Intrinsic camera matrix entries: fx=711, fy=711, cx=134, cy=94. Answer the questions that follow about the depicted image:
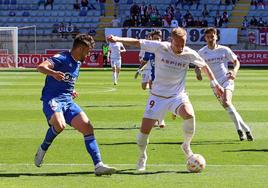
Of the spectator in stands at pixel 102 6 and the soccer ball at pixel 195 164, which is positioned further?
the spectator in stands at pixel 102 6

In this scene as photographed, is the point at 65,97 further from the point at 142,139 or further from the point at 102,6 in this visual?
the point at 102,6

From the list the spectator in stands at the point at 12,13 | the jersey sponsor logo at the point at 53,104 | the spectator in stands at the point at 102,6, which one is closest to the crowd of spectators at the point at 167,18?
the spectator in stands at the point at 102,6

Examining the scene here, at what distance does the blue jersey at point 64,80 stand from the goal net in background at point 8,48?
36053mm

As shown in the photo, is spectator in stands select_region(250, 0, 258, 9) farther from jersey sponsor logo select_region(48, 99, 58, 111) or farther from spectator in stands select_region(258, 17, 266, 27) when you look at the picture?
jersey sponsor logo select_region(48, 99, 58, 111)

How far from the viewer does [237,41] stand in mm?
51969

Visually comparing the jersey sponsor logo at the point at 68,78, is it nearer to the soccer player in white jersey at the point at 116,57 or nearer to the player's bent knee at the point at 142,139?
the player's bent knee at the point at 142,139

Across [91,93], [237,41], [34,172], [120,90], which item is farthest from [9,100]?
[237,41]

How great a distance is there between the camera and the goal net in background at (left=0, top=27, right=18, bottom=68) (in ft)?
152

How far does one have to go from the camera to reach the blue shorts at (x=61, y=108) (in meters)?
10.4

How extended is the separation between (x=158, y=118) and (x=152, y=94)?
0.40 meters

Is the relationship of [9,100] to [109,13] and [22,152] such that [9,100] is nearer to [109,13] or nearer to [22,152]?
[22,152]

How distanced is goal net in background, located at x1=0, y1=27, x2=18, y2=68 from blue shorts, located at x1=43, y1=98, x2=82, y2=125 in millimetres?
36163

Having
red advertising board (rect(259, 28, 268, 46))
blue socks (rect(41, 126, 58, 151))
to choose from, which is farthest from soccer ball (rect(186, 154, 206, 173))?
red advertising board (rect(259, 28, 268, 46))

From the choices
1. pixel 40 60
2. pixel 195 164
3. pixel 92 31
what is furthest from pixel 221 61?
pixel 92 31
